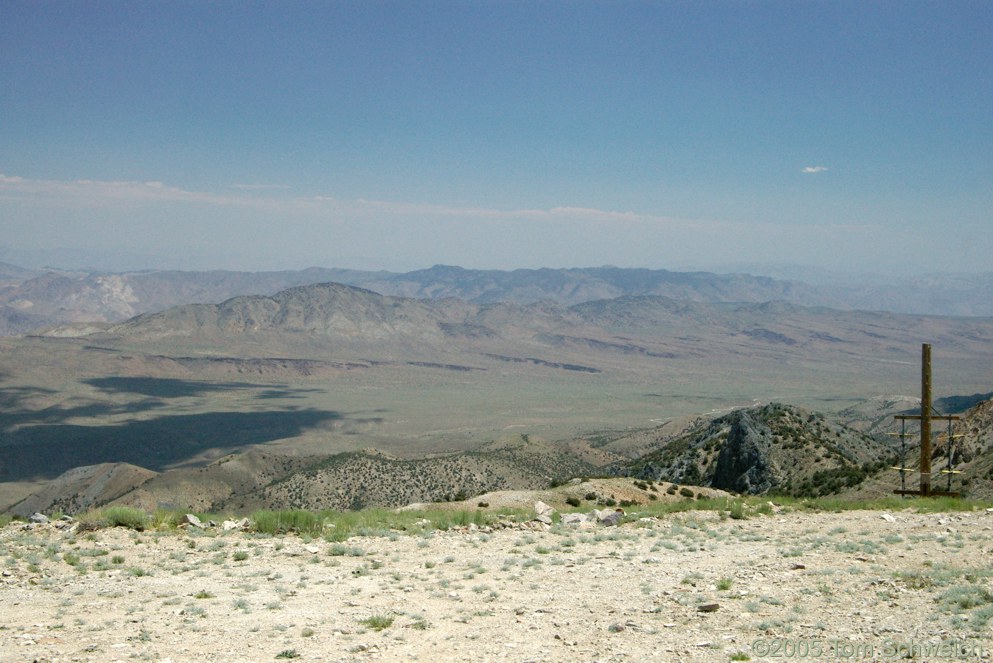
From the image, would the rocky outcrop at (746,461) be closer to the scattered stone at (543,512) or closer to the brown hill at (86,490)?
the scattered stone at (543,512)

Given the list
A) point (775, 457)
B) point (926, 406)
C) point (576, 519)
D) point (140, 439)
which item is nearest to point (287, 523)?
point (576, 519)

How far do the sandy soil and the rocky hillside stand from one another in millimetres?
17634

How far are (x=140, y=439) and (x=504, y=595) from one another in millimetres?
156737

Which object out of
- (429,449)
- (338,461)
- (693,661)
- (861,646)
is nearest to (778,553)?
(861,646)

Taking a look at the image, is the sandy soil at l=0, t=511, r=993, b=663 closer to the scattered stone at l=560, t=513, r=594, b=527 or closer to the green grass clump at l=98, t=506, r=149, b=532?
the green grass clump at l=98, t=506, r=149, b=532

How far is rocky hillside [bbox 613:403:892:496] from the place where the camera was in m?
34.2

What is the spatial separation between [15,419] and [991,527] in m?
188

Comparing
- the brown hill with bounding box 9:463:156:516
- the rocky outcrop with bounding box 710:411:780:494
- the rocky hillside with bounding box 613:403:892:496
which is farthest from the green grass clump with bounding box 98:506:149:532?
the brown hill with bounding box 9:463:156:516

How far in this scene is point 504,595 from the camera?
1127 centimetres

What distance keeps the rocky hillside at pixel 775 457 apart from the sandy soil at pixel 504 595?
57.9 feet

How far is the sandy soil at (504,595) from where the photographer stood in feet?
29.1

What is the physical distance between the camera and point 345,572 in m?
12.9

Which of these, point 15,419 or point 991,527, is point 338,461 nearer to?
point 991,527

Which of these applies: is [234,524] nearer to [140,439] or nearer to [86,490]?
[86,490]
